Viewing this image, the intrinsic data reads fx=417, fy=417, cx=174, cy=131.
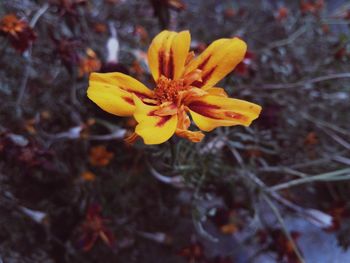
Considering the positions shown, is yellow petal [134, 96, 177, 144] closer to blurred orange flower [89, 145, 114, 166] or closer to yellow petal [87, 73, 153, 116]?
yellow petal [87, 73, 153, 116]

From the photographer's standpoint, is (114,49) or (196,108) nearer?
(196,108)

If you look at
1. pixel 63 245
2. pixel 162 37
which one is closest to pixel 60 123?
pixel 63 245

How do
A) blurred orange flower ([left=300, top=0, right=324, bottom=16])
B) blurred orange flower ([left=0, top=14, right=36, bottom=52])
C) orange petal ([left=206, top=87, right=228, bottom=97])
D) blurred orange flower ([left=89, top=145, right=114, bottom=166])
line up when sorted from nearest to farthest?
orange petal ([left=206, top=87, right=228, bottom=97]), blurred orange flower ([left=0, top=14, right=36, bottom=52]), blurred orange flower ([left=89, top=145, right=114, bottom=166]), blurred orange flower ([left=300, top=0, right=324, bottom=16])

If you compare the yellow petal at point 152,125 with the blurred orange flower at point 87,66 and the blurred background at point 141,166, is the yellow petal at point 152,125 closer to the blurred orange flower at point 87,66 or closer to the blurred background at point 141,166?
the blurred background at point 141,166

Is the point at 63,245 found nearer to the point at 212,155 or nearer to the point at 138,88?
the point at 212,155

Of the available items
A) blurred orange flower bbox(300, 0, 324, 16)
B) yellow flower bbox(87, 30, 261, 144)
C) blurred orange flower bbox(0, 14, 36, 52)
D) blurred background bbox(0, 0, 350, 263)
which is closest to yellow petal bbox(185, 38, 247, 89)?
yellow flower bbox(87, 30, 261, 144)

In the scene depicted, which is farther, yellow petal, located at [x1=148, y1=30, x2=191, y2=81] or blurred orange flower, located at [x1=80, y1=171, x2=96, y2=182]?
blurred orange flower, located at [x1=80, y1=171, x2=96, y2=182]
